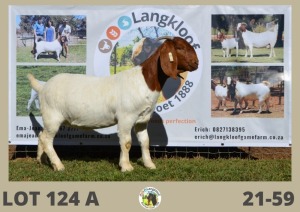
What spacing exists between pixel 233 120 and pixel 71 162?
110 inches

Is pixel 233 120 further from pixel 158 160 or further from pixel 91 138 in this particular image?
pixel 91 138

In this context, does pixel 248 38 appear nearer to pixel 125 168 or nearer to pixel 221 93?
pixel 221 93

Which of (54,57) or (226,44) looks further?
(54,57)

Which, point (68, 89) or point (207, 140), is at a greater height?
point (68, 89)

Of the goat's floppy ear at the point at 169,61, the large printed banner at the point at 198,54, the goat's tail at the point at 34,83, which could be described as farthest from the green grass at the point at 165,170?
the goat's floppy ear at the point at 169,61

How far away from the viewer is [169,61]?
1014 centimetres

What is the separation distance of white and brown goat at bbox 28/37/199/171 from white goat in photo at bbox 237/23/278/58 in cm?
175

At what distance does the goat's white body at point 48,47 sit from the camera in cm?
1177

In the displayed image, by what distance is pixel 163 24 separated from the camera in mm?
11672

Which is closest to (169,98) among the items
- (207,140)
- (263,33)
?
(207,140)

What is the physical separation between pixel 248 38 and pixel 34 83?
11.9ft

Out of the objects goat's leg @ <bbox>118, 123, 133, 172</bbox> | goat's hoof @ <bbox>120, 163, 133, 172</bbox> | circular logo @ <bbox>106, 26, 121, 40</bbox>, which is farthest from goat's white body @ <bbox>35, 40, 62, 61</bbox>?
goat's hoof @ <bbox>120, 163, 133, 172</bbox>

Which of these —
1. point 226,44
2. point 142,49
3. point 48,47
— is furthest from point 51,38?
point 226,44

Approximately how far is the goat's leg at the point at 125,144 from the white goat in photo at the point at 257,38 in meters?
2.73
